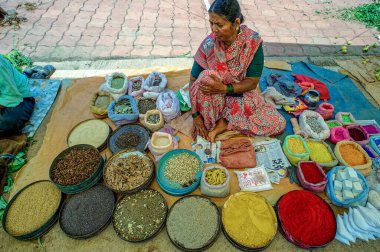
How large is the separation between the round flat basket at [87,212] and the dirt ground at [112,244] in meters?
0.10

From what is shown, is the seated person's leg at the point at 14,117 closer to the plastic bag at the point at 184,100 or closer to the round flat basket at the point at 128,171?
the round flat basket at the point at 128,171

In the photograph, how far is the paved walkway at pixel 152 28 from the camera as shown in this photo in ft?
14.3

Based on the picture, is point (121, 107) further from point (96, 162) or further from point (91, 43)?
point (91, 43)

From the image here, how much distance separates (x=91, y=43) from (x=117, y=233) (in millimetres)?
3534

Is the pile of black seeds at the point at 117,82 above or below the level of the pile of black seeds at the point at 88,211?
above

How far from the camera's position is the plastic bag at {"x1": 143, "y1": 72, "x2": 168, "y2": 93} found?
3.31 m

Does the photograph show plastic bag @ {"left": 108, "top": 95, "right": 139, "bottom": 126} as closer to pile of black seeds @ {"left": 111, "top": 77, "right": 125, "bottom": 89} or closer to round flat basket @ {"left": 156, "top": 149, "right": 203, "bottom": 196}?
pile of black seeds @ {"left": 111, "top": 77, "right": 125, "bottom": 89}

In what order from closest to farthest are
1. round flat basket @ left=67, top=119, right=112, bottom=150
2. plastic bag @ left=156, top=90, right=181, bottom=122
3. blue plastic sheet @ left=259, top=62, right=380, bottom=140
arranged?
round flat basket @ left=67, top=119, right=112, bottom=150 → plastic bag @ left=156, top=90, right=181, bottom=122 → blue plastic sheet @ left=259, top=62, right=380, bottom=140

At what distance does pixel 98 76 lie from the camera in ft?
12.3

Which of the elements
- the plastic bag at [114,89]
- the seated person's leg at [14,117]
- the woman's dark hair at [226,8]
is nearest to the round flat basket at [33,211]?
the seated person's leg at [14,117]

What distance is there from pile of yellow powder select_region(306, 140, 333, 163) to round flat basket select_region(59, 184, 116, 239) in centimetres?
213

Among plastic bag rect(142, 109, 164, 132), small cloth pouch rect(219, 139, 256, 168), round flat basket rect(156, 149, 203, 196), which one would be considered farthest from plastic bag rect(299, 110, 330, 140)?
plastic bag rect(142, 109, 164, 132)

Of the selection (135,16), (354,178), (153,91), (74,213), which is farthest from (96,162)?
(135,16)

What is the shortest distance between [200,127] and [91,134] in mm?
1301
